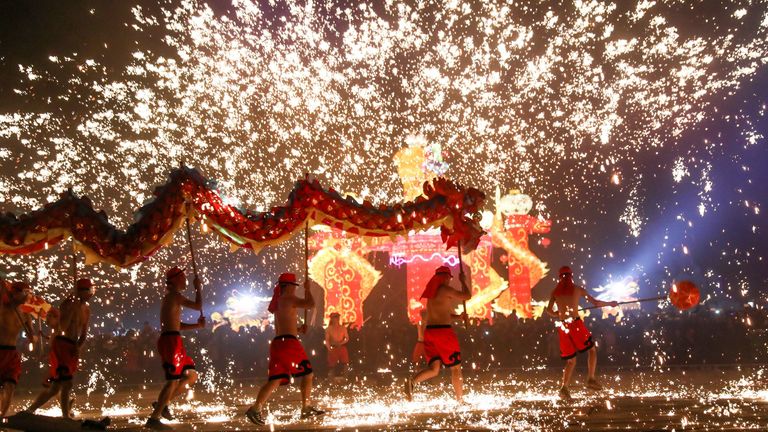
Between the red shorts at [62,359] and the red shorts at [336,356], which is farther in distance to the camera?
the red shorts at [336,356]

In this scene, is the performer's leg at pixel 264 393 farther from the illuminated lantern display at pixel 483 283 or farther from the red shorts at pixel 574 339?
the illuminated lantern display at pixel 483 283

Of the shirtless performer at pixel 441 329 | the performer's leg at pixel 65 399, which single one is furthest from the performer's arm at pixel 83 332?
the shirtless performer at pixel 441 329

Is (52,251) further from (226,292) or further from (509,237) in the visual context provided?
(509,237)

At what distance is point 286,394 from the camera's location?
1438 cm

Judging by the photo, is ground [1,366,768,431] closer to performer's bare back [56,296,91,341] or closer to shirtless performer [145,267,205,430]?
shirtless performer [145,267,205,430]

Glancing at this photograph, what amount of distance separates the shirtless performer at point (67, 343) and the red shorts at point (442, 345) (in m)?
4.46

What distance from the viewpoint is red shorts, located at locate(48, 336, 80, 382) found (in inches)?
366

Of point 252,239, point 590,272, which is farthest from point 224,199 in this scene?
point 590,272

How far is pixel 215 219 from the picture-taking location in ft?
31.3

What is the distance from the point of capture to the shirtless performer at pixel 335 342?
17000 mm

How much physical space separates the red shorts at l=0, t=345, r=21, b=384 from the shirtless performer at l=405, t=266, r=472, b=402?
5136mm

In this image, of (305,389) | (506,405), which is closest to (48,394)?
(305,389)

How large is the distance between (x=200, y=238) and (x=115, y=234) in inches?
1253

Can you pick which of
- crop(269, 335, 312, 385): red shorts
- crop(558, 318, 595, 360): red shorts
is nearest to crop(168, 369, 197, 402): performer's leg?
crop(269, 335, 312, 385): red shorts
